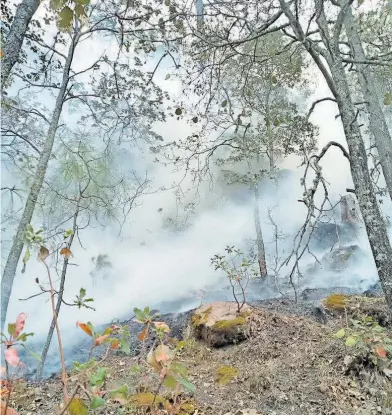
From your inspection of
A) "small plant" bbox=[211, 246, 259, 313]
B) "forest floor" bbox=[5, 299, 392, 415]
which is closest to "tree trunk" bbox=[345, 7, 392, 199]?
"small plant" bbox=[211, 246, 259, 313]

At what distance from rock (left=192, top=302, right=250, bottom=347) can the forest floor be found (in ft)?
1.07

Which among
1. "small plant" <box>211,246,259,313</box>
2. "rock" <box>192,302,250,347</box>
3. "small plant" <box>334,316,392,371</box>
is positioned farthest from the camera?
"small plant" <box>211,246,259,313</box>

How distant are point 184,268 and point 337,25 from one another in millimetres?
9965

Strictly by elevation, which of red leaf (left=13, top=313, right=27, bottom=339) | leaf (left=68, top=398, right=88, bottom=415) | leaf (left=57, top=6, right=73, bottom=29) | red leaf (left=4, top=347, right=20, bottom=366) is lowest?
leaf (left=68, top=398, right=88, bottom=415)

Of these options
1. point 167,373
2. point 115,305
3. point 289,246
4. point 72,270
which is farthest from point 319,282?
point 167,373

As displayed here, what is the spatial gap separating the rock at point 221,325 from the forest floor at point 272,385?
0.33 metres

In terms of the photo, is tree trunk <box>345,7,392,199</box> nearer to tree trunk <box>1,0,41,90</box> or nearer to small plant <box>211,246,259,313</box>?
small plant <box>211,246,259,313</box>

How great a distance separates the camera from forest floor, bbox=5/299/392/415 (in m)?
2.25

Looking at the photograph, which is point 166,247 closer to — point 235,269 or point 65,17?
point 235,269

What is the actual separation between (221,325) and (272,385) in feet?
5.58

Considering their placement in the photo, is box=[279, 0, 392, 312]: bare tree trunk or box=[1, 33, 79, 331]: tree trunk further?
box=[1, 33, 79, 331]: tree trunk

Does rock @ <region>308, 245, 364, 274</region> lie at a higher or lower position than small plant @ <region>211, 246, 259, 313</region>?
lower

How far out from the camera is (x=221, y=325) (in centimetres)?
427

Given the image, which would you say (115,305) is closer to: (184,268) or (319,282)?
(184,268)
